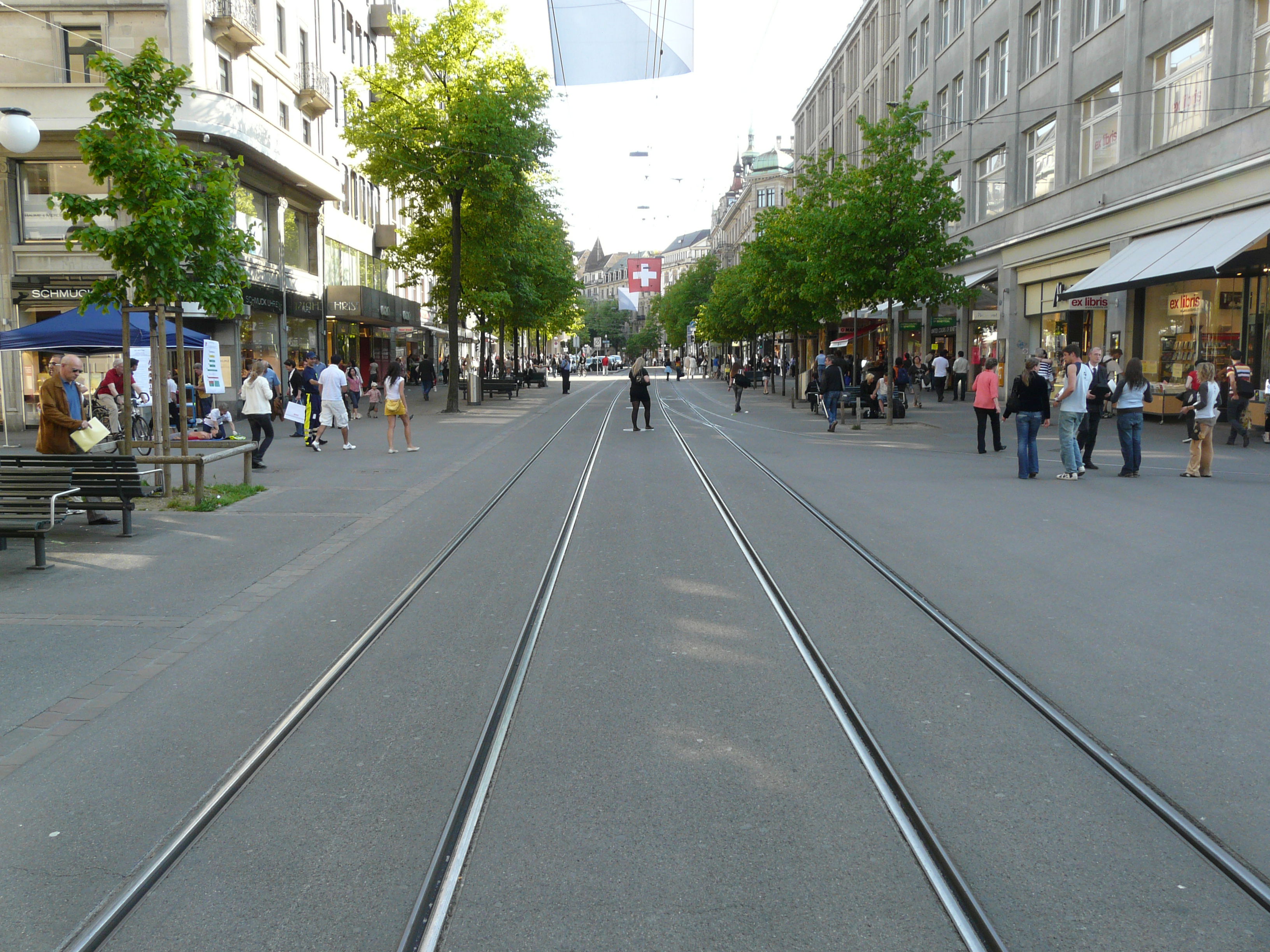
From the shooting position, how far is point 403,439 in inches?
878

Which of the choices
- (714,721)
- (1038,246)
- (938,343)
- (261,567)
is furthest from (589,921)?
(938,343)

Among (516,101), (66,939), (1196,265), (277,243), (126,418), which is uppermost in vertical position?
(516,101)

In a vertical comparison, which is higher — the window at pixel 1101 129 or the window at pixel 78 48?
the window at pixel 78 48

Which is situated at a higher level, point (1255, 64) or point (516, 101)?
point (516, 101)

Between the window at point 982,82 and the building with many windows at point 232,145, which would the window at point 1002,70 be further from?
the building with many windows at point 232,145

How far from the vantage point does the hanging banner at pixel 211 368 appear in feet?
63.8

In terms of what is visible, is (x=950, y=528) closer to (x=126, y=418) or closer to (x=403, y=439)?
(x=126, y=418)

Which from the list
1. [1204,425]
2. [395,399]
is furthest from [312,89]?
[1204,425]

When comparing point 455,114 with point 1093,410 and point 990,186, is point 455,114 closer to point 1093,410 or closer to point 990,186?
point 990,186

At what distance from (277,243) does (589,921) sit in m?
33.8

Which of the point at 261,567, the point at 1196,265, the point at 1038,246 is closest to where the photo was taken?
the point at 261,567

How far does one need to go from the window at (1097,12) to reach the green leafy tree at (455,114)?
15.0 metres

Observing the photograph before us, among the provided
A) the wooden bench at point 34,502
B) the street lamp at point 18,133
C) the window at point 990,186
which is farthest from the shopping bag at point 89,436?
the window at point 990,186

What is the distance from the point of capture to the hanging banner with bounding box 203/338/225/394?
19.5 meters
